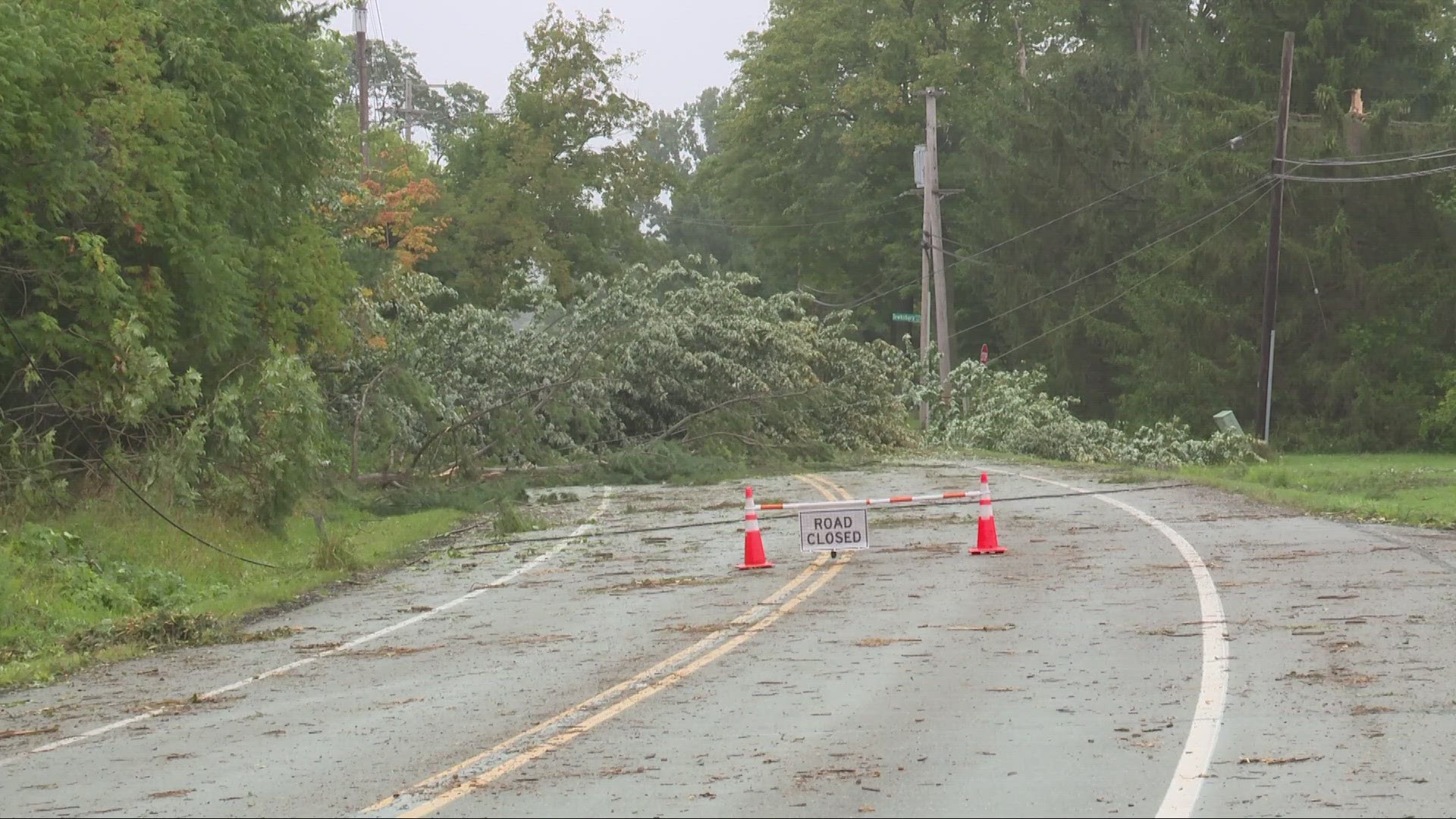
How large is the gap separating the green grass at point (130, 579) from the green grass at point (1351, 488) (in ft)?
41.2

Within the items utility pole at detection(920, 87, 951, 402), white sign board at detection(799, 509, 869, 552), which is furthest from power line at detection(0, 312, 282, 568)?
utility pole at detection(920, 87, 951, 402)

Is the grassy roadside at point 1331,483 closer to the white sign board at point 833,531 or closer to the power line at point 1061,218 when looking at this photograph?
the white sign board at point 833,531

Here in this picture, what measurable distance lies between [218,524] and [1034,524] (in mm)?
10231

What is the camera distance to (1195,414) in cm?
5678

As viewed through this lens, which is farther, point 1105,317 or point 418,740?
point 1105,317

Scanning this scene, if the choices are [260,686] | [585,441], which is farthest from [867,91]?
[260,686]

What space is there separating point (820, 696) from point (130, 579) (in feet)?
32.7

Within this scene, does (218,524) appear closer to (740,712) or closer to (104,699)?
Answer: (104,699)

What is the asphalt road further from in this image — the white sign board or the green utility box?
the green utility box

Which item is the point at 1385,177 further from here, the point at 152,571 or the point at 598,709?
the point at 598,709

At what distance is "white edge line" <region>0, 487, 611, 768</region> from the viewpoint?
35.0ft

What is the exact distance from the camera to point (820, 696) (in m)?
11.1

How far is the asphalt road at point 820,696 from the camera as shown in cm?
839

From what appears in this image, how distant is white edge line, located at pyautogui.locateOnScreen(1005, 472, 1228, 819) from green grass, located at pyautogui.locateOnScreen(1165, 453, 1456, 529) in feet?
19.8
